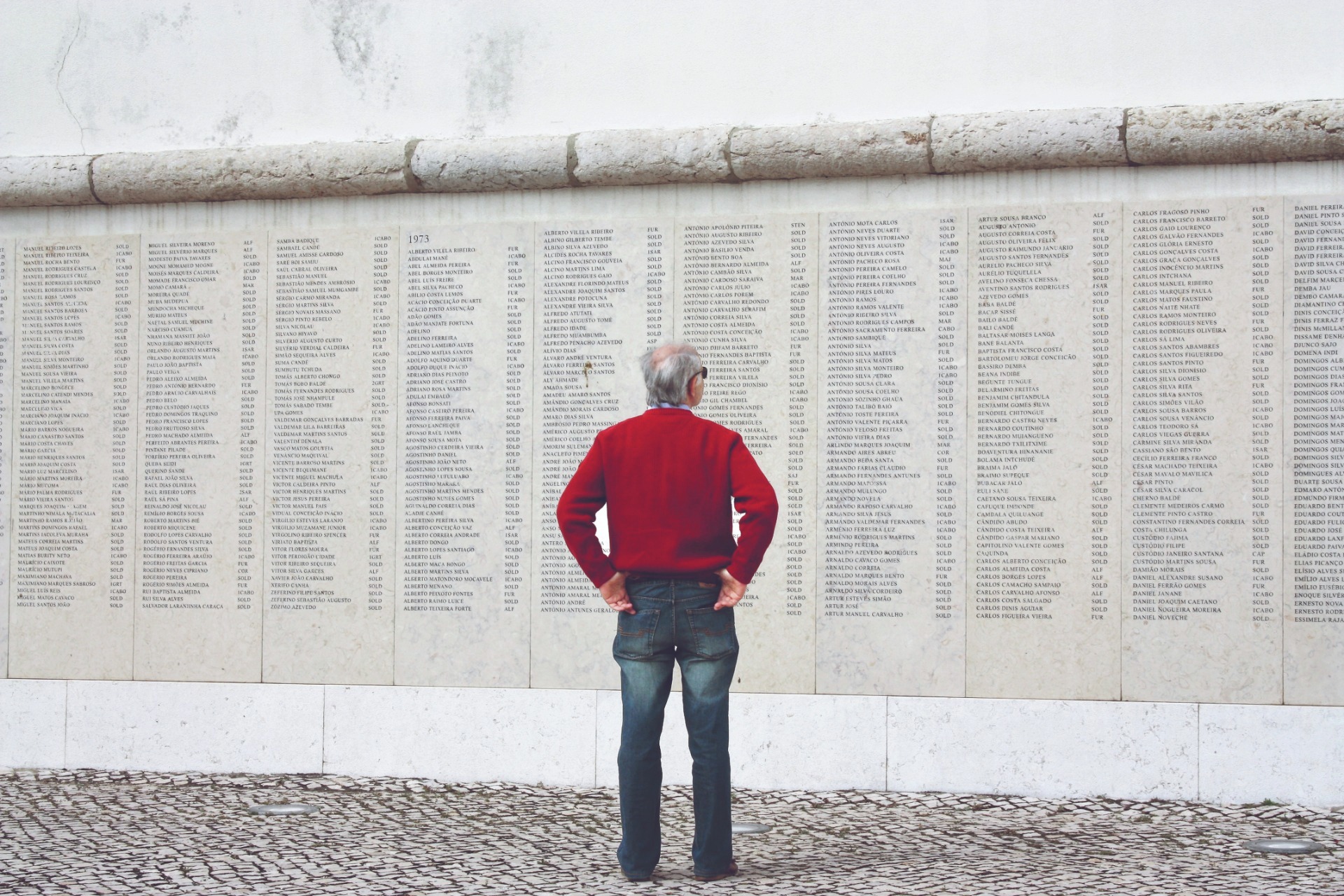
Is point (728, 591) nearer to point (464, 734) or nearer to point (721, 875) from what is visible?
point (721, 875)

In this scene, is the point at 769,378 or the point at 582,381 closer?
the point at 769,378

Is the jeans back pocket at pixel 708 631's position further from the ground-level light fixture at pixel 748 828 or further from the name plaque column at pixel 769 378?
the name plaque column at pixel 769 378

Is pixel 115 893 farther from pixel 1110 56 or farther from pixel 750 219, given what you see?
pixel 1110 56

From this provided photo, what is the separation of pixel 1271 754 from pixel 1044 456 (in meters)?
1.68

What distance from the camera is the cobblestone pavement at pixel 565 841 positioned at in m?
5.09

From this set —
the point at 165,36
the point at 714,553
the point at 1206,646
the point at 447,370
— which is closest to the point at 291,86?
the point at 165,36

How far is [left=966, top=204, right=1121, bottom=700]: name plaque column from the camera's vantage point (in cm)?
683

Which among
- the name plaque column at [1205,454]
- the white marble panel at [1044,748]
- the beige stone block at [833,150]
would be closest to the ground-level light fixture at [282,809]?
the white marble panel at [1044,748]

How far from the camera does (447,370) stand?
295 inches

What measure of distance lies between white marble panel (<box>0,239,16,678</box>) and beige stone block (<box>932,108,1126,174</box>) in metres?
5.02

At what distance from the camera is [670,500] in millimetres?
5043

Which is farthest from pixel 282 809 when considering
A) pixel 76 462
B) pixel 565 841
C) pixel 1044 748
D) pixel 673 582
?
pixel 1044 748

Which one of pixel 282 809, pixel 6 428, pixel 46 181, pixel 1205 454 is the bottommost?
pixel 282 809

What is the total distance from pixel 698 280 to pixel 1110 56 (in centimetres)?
225
